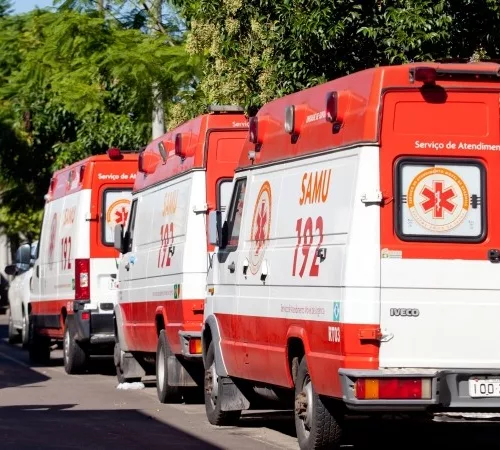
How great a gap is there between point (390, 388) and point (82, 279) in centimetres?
1025

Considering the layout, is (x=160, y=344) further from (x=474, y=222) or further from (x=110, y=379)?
(x=474, y=222)

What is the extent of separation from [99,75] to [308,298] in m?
18.3

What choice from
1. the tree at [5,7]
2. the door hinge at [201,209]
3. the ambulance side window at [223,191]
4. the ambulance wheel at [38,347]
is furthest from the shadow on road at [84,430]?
the tree at [5,7]

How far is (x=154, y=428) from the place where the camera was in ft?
45.4

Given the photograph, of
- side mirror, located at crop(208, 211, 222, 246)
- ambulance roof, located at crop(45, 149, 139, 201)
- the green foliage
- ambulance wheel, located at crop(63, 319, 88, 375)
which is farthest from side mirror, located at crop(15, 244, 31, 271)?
side mirror, located at crop(208, 211, 222, 246)

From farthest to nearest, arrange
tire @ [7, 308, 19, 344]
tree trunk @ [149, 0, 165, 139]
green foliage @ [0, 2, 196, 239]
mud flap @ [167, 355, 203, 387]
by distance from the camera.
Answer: tire @ [7, 308, 19, 344], tree trunk @ [149, 0, 165, 139], green foliage @ [0, 2, 196, 239], mud flap @ [167, 355, 203, 387]

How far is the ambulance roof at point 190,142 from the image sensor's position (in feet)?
49.4

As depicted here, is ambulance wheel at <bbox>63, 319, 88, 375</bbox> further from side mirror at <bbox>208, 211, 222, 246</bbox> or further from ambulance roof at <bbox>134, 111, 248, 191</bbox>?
side mirror at <bbox>208, 211, 222, 246</bbox>

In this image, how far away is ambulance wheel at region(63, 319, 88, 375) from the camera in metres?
20.7

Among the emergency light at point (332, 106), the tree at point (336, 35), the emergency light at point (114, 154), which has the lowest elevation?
the emergency light at point (332, 106)

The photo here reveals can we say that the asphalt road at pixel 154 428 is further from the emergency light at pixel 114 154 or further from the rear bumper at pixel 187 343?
the emergency light at pixel 114 154

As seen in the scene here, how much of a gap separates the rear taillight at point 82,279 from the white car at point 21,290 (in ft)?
15.2

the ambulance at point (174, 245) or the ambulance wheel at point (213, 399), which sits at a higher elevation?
the ambulance at point (174, 245)

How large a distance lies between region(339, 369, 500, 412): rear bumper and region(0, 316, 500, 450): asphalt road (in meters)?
1.87
